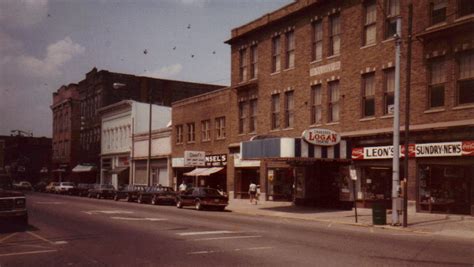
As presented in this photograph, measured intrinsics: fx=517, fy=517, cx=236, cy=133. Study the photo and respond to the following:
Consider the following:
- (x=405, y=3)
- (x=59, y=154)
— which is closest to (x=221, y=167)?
(x=405, y=3)

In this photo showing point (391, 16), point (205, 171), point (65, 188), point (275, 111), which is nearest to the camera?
point (391, 16)

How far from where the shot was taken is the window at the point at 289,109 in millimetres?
35344

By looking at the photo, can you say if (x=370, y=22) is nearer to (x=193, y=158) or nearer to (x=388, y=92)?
(x=388, y=92)

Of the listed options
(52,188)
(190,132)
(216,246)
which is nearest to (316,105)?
(190,132)

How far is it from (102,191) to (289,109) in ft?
73.5

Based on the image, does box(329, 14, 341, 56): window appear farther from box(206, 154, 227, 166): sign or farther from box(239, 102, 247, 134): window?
box(206, 154, 227, 166): sign

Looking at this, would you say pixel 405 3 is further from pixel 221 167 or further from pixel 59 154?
pixel 59 154

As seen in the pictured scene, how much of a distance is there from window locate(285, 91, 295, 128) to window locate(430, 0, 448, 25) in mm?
11713

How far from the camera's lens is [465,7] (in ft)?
80.2

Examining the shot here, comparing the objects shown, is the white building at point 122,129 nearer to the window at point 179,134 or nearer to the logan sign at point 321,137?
the window at point 179,134

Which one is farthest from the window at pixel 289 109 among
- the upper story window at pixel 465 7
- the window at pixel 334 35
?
the upper story window at pixel 465 7

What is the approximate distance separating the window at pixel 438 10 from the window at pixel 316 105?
8.93 m

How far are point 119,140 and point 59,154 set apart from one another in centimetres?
2797

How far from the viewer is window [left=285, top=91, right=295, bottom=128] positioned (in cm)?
3534
